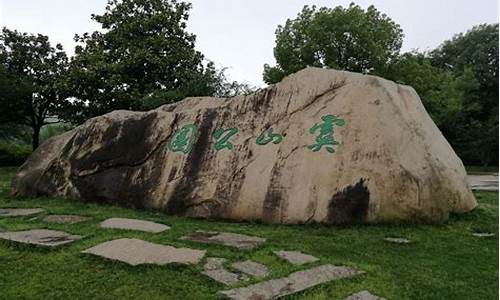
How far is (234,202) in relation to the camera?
5.86 metres

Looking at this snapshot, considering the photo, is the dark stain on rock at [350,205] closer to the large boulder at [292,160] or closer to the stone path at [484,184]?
the large boulder at [292,160]

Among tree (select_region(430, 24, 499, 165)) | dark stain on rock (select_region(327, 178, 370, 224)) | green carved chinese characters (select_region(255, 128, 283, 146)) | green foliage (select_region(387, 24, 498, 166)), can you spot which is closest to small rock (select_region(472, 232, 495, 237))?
dark stain on rock (select_region(327, 178, 370, 224))

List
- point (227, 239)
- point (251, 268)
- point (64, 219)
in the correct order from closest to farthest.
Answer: point (251, 268)
point (227, 239)
point (64, 219)

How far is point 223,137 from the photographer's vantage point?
6559 mm

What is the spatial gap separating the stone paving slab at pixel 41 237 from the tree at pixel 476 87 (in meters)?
22.4

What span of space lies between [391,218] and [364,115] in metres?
1.36

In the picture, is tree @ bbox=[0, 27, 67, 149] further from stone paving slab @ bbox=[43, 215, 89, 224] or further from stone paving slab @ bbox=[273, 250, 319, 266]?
stone paving slab @ bbox=[273, 250, 319, 266]

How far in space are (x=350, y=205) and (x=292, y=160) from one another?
98 centimetres

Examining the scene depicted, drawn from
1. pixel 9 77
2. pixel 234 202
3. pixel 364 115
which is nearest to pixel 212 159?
pixel 234 202

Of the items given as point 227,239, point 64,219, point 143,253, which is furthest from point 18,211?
point 227,239

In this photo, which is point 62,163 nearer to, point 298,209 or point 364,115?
point 298,209

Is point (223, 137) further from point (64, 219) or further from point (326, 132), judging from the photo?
point (64, 219)

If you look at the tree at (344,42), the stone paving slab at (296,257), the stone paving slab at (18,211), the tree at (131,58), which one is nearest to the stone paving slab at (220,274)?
the stone paving slab at (296,257)

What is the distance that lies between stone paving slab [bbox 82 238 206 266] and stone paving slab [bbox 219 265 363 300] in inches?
28.6
